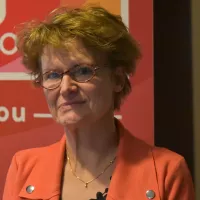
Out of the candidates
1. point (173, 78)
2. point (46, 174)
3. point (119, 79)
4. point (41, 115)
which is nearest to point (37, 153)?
point (46, 174)

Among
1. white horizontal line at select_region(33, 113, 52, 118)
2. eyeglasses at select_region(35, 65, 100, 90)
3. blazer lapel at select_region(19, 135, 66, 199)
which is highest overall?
eyeglasses at select_region(35, 65, 100, 90)

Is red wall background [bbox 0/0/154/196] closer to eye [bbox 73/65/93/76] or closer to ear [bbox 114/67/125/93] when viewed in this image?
ear [bbox 114/67/125/93]

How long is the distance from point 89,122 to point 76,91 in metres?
0.09

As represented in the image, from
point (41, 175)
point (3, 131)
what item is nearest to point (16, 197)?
point (41, 175)

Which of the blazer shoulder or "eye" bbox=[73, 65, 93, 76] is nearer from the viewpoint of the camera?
"eye" bbox=[73, 65, 93, 76]

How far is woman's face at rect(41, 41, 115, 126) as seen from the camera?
1.08m

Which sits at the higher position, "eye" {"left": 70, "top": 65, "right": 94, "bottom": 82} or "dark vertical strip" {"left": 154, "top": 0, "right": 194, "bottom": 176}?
"eye" {"left": 70, "top": 65, "right": 94, "bottom": 82}

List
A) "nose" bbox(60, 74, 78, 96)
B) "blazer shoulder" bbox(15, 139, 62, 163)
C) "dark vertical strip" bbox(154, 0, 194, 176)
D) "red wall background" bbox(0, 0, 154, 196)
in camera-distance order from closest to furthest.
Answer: "nose" bbox(60, 74, 78, 96)
"blazer shoulder" bbox(15, 139, 62, 163)
"red wall background" bbox(0, 0, 154, 196)
"dark vertical strip" bbox(154, 0, 194, 176)

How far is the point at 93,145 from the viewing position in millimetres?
1166

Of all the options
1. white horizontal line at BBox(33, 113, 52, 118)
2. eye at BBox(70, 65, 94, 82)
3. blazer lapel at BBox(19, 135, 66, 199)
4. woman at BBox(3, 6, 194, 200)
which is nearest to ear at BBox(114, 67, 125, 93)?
woman at BBox(3, 6, 194, 200)

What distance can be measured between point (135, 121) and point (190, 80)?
286 millimetres

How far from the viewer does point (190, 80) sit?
1.57 metres

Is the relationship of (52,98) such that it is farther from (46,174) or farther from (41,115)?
(41,115)

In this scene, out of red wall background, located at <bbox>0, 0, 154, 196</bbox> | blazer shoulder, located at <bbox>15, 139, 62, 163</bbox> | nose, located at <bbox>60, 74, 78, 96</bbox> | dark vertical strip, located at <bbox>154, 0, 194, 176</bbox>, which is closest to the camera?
nose, located at <bbox>60, 74, 78, 96</bbox>
